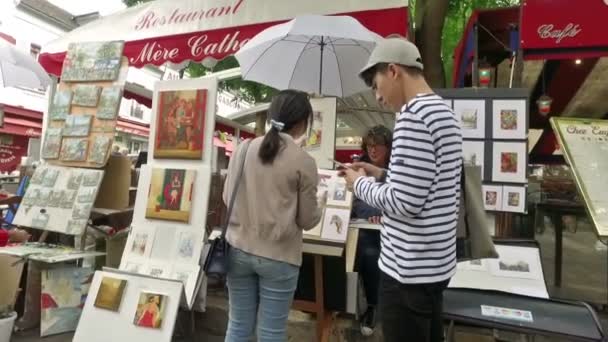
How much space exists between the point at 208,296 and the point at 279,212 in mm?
2344

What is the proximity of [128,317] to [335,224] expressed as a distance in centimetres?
132

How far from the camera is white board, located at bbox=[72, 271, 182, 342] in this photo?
7.68 ft

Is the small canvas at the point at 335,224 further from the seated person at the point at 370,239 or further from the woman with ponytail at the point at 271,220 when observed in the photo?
the woman with ponytail at the point at 271,220

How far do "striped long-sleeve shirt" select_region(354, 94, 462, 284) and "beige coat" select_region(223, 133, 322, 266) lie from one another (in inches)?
18.0

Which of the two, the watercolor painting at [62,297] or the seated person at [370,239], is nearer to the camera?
the watercolor painting at [62,297]

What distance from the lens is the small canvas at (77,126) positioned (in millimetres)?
3262

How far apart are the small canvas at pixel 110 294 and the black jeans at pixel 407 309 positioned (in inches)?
70.2

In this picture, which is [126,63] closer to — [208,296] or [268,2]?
[268,2]

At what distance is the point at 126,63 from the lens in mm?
3307

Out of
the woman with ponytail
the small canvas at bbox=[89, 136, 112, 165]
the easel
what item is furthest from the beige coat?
the small canvas at bbox=[89, 136, 112, 165]

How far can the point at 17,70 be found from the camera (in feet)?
16.6

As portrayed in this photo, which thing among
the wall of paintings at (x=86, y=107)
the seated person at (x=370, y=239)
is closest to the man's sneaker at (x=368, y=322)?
the seated person at (x=370, y=239)

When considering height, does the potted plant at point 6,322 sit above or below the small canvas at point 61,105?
below

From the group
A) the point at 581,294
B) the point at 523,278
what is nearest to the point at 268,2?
the point at 523,278
